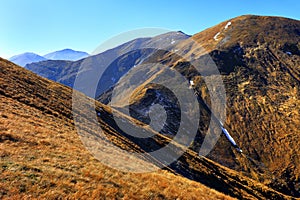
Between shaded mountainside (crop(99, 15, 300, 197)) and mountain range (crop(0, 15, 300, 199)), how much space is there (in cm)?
40

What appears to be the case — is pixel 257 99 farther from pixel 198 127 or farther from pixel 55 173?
pixel 55 173

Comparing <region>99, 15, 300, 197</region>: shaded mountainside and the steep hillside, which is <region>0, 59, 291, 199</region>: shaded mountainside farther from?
<region>99, 15, 300, 197</region>: shaded mountainside

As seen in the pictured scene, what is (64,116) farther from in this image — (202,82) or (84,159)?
(202,82)

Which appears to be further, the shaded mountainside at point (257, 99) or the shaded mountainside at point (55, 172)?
the shaded mountainside at point (257, 99)

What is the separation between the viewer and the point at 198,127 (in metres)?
94.2

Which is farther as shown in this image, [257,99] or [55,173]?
[257,99]

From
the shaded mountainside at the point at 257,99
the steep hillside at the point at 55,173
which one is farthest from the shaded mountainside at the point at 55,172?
the shaded mountainside at the point at 257,99

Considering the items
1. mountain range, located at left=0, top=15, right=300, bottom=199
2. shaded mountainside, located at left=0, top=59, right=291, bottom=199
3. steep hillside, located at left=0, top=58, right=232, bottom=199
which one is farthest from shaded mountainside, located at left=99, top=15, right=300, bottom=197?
steep hillside, located at left=0, top=58, right=232, bottom=199

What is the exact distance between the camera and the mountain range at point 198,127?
1569 cm

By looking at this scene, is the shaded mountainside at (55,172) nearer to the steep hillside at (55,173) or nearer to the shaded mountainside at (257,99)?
the steep hillside at (55,173)

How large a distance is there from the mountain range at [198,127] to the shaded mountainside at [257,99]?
1.32 feet

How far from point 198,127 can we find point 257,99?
3468 centimetres

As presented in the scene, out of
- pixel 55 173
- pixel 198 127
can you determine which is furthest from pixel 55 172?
pixel 198 127

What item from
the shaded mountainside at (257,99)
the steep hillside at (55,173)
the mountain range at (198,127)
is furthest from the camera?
the shaded mountainside at (257,99)
